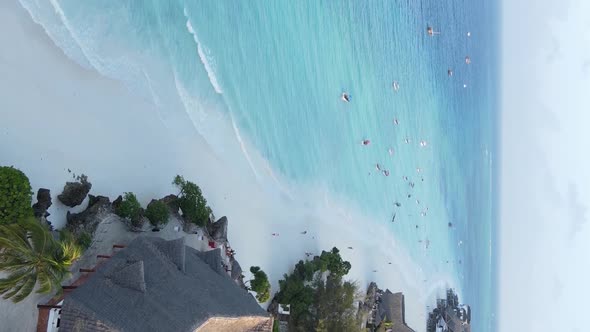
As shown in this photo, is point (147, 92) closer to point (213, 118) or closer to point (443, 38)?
point (213, 118)

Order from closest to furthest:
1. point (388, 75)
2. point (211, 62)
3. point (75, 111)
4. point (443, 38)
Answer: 1. point (75, 111)
2. point (211, 62)
3. point (388, 75)
4. point (443, 38)

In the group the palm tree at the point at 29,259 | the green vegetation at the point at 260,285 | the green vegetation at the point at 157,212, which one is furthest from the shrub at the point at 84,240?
the green vegetation at the point at 260,285

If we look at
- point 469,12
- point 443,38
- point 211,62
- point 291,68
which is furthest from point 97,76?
point 469,12

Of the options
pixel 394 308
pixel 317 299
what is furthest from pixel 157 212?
pixel 394 308

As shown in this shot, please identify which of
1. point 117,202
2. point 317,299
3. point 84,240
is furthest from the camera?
point 317,299

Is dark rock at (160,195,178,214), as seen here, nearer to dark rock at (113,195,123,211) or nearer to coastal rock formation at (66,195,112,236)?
dark rock at (113,195,123,211)

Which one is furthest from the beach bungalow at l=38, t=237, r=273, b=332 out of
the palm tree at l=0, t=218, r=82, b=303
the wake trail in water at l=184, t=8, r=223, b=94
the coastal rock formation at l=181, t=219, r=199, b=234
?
the wake trail in water at l=184, t=8, r=223, b=94

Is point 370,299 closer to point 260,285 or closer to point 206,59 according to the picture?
point 260,285
